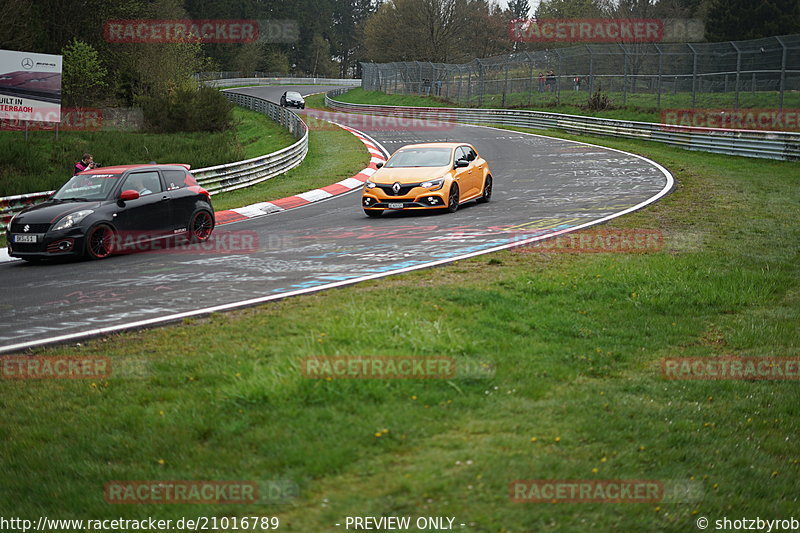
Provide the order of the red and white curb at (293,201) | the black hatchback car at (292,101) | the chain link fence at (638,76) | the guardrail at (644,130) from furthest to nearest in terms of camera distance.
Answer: the black hatchback car at (292,101)
the chain link fence at (638,76)
the guardrail at (644,130)
the red and white curb at (293,201)

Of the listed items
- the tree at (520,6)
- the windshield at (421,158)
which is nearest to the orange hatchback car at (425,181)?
the windshield at (421,158)

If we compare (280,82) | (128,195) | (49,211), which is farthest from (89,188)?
(280,82)

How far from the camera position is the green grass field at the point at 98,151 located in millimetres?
23953

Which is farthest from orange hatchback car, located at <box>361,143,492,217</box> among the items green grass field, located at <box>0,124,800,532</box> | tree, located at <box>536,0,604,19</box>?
tree, located at <box>536,0,604,19</box>

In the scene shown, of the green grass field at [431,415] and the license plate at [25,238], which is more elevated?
the license plate at [25,238]

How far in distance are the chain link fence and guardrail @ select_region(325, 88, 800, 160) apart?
2.43 m

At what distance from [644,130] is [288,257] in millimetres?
26653

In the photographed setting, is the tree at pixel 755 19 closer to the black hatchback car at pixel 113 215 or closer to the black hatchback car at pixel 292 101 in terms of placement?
the black hatchback car at pixel 292 101

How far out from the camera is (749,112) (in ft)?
108

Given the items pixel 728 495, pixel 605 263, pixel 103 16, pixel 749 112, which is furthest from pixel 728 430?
pixel 103 16

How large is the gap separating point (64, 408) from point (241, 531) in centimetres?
240

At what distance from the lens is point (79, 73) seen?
41344mm

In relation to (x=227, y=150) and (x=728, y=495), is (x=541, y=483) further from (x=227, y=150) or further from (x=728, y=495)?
(x=227, y=150)

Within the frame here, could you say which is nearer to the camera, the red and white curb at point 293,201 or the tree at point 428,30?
the red and white curb at point 293,201
